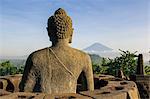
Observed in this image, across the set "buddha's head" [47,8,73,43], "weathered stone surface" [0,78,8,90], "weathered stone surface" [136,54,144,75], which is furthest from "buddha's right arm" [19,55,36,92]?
"weathered stone surface" [136,54,144,75]

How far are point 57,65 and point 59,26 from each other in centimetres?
87

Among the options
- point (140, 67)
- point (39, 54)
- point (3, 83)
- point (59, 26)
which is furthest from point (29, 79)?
point (140, 67)

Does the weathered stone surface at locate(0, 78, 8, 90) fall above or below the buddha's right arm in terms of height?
below

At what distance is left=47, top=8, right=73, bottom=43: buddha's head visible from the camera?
651 cm

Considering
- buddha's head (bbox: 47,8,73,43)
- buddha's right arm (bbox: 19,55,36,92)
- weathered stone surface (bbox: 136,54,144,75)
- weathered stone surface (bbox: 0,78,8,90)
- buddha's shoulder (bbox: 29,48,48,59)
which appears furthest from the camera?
weathered stone surface (bbox: 136,54,144,75)

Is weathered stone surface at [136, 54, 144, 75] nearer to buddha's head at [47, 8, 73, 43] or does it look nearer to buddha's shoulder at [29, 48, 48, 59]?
buddha's head at [47, 8, 73, 43]

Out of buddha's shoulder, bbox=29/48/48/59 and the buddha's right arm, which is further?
buddha's shoulder, bbox=29/48/48/59

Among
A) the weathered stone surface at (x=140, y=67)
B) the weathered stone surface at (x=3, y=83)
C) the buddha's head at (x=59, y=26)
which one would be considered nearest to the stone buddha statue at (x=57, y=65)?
the buddha's head at (x=59, y=26)

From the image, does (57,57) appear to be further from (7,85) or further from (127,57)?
(127,57)

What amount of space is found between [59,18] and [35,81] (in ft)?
4.80

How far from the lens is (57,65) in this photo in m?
6.29

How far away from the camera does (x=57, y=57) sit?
633cm

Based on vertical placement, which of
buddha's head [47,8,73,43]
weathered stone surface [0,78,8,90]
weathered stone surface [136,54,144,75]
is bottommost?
weathered stone surface [0,78,8,90]

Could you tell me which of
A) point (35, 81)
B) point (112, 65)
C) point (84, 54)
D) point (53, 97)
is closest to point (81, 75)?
point (84, 54)
